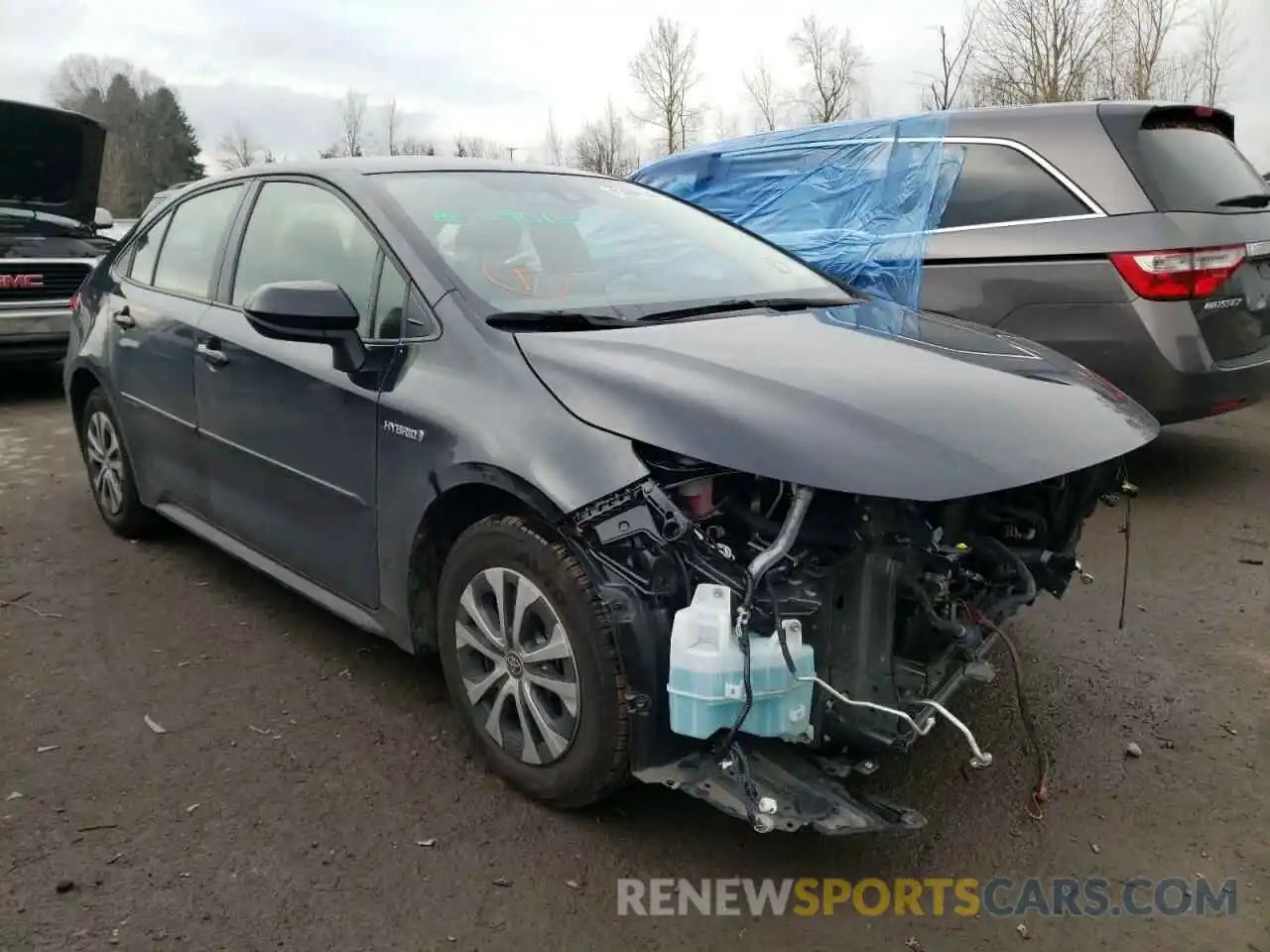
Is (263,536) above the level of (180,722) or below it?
above

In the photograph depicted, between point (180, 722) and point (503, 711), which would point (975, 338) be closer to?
point (503, 711)

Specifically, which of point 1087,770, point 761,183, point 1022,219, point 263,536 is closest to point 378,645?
point 263,536

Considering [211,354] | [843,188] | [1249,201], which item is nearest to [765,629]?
[211,354]

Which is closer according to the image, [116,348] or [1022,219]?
[116,348]

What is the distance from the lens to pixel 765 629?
2.15m

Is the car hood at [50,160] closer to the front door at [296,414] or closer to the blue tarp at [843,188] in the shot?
the blue tarp at [843,188]

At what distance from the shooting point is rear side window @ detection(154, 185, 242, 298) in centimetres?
378

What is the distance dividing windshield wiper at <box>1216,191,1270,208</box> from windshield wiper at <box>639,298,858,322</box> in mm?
2635

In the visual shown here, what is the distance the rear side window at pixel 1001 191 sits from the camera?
4844mm

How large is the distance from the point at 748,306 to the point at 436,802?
163 cm

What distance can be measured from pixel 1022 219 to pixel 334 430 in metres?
3.56

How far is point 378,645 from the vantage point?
353 centimetres

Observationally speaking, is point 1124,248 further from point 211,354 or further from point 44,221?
point 44,221

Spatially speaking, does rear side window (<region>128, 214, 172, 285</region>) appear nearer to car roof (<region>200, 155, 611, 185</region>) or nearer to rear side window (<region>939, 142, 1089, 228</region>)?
car roof (<region>200, 155, 611, 185</region>)
